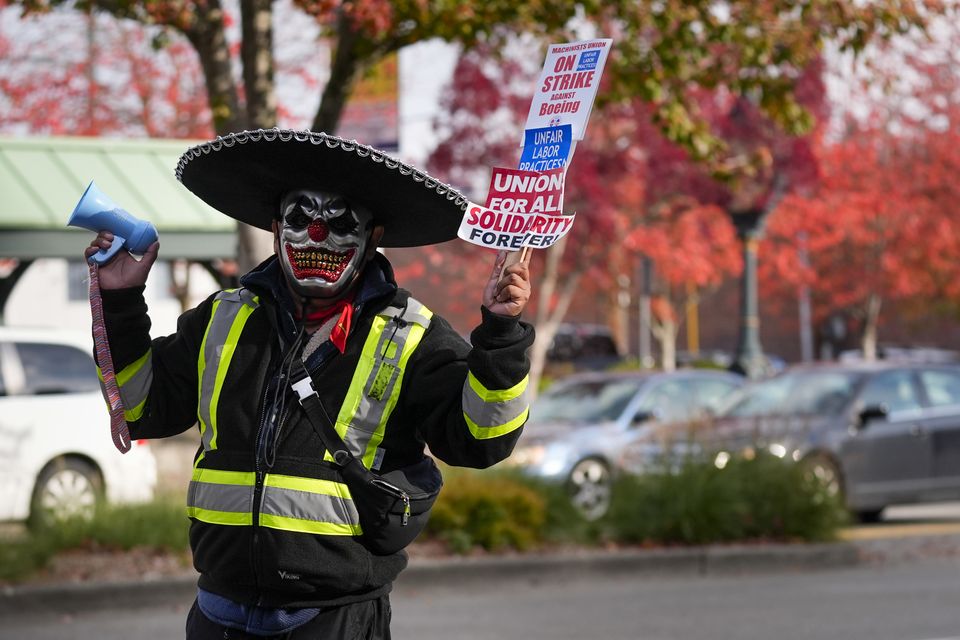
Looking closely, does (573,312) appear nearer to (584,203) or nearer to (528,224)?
(584,203)

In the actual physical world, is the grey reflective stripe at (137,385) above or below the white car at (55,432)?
below

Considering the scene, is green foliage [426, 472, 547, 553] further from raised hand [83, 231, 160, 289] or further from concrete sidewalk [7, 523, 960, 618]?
raised hand [83, 231, 160, 289]

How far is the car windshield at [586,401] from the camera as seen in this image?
13703mm

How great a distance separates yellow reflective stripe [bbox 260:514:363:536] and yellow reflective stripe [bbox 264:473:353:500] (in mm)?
66

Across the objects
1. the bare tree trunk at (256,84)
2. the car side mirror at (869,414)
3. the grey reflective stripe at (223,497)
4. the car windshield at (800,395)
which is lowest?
the grey reflective stripe at (223,497)

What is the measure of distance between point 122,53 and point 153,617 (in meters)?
13.7

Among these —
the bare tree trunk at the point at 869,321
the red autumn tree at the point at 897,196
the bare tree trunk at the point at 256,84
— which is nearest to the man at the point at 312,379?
the bare tree trunk at the point at 256,84

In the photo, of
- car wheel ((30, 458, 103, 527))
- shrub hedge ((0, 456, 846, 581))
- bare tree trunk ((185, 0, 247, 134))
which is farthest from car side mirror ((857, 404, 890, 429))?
car wheel ((30, 458, 103, 527))

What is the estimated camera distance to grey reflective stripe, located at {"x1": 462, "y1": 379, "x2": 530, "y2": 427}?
321cm

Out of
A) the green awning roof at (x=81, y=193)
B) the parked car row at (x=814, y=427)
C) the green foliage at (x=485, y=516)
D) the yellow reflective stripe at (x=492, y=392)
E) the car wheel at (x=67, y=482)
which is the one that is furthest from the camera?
the green awning roof at (x=81, y=193)

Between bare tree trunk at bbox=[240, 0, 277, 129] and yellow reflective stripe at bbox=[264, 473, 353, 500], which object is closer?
yellow reflective stripe at bbox=[264, 473, 353, 500]

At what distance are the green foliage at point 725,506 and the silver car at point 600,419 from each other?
2.06 ft

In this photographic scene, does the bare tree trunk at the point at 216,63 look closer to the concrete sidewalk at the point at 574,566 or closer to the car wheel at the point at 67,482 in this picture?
the car wheel at the point at 67,482

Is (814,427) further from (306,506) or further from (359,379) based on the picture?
(306,506)
